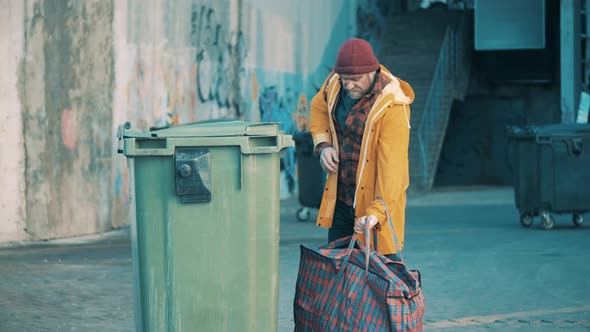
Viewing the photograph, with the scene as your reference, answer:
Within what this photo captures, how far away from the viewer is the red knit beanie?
5113 millimetres

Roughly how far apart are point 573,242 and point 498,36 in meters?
13.5

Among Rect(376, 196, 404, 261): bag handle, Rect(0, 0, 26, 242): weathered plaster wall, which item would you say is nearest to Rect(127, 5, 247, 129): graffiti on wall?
Rect(0, 0, 26, 242): weathered plaster wall

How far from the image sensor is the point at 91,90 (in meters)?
12.1

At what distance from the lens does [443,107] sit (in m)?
22.4

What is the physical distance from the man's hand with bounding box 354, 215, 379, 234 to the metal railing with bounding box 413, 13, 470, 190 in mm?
15125

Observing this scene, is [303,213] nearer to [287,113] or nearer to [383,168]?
[287,113]

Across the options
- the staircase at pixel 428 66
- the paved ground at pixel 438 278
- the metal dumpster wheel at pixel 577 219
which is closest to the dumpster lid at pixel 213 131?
the paved ground at pixel 438 278

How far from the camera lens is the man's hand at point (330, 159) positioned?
208 inches

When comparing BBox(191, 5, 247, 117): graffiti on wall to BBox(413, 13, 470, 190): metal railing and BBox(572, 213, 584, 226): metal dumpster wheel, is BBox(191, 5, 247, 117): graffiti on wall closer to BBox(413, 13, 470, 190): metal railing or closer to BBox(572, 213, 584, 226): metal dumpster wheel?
BBox(413, 13, 470, 190): metal railing

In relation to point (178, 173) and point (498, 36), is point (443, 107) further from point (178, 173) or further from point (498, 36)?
point (178, 173)

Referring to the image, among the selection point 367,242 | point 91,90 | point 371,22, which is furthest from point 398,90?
point 371,22

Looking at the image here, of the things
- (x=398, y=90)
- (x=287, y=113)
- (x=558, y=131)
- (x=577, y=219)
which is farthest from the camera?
(x=287, y=113)

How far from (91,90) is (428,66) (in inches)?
486

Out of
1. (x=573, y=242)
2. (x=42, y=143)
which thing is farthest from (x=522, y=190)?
(x=42, y=143)
